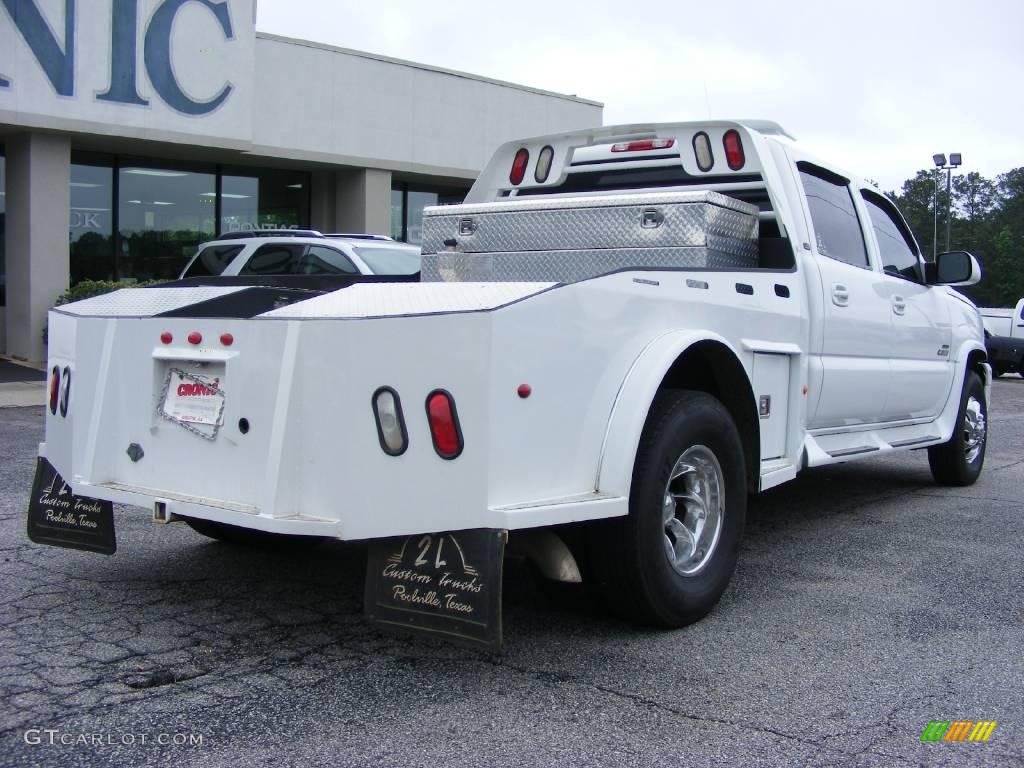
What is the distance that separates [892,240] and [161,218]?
14.5 meters

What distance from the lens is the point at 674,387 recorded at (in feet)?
15.1

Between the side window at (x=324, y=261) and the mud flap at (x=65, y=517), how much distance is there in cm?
738

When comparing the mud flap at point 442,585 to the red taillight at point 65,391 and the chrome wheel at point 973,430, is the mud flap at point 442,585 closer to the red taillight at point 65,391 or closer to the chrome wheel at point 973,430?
the red taillight at point 65,391

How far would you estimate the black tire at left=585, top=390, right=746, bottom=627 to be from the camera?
382 cm

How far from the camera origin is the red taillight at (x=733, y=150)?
550 centimetres

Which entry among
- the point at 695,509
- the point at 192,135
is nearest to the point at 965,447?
the point at 695,509

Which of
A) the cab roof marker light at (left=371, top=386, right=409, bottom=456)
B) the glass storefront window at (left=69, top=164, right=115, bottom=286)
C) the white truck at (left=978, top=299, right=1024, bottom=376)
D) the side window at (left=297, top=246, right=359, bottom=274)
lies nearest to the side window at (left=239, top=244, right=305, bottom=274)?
the side window at (left=297, top=246, right=359, bottom=274)

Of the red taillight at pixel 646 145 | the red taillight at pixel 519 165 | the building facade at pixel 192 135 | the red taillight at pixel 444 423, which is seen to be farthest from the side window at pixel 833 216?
the building facade at pixel 192 135

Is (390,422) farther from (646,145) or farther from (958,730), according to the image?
(646,145)

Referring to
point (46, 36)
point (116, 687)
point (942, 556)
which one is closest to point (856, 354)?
point (942, 556)

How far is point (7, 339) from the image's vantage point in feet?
54.8

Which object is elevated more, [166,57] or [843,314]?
[166,57]

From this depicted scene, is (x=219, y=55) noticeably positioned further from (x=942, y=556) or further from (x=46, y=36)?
(x=942, y=556)

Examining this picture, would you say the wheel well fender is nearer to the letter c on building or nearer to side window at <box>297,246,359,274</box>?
side window at <box>297,246,359,274</box>
